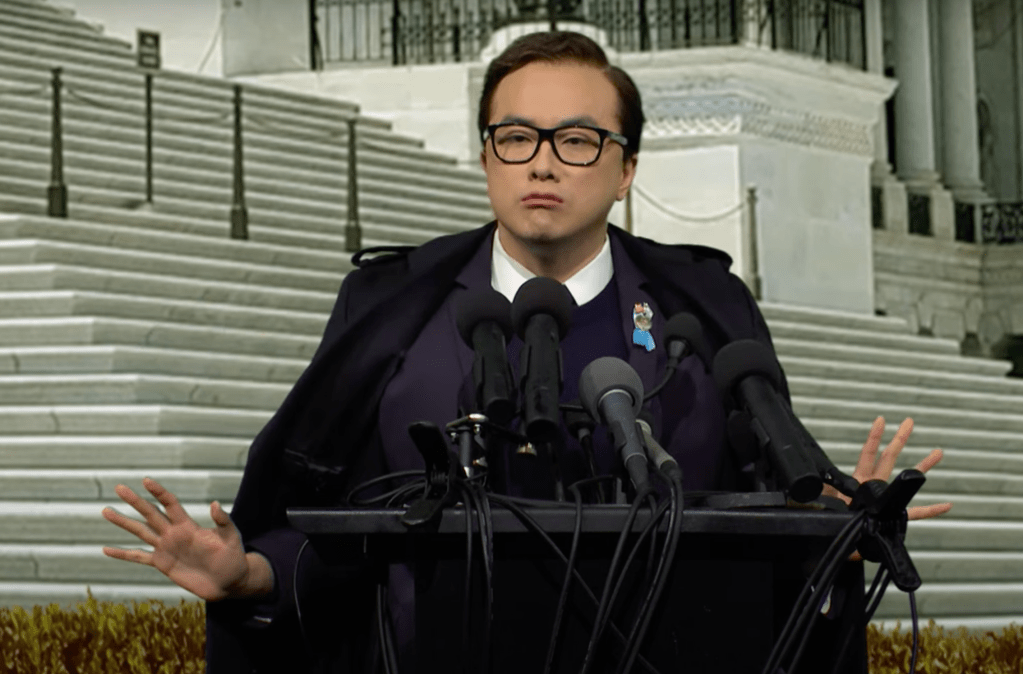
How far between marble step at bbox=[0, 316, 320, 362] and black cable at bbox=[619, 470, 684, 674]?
7891 millimetres

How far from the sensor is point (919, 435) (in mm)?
12828

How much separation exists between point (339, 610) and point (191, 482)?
19.5 feet

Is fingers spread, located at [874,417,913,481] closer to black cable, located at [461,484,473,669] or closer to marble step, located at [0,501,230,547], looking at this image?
black cable, located at [461,484,473,669]

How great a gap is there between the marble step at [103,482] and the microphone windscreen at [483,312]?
6372mm

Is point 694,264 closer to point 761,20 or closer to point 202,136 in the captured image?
point 202,136

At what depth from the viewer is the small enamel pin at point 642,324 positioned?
119 inches

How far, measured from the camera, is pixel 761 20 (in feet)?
65.8


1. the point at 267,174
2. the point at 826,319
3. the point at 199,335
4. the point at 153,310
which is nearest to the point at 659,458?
the point at 199,335

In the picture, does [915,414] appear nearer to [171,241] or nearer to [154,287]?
[171,241]

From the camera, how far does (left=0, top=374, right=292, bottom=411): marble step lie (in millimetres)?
9414

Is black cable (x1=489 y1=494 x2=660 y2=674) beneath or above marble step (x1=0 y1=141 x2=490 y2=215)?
beneath

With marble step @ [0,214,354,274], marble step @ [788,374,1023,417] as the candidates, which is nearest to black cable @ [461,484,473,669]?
marble step @ [0,214,354,274]

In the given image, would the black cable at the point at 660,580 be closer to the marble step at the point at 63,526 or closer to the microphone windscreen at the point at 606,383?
the microphone windscreen at the point at 606,383

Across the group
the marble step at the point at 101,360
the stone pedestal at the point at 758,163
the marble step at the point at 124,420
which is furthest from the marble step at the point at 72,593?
the stone pedestal at the point at 758,163
